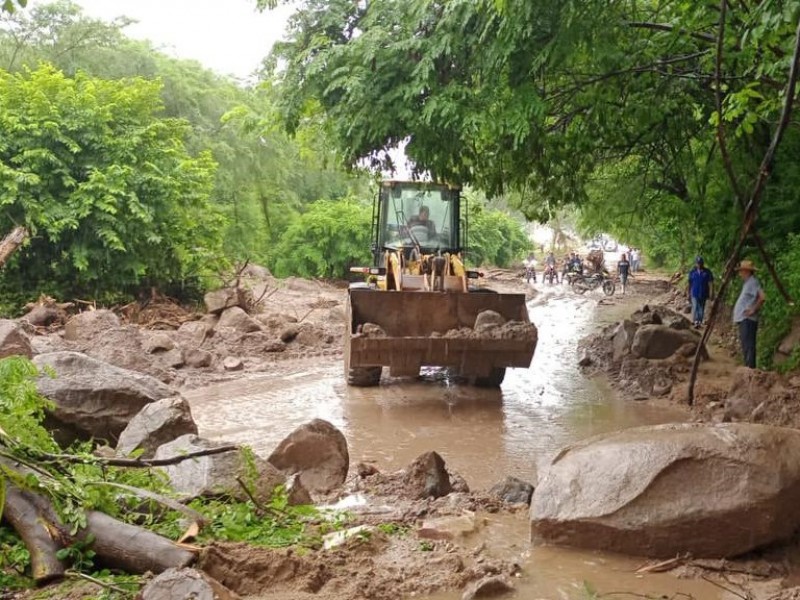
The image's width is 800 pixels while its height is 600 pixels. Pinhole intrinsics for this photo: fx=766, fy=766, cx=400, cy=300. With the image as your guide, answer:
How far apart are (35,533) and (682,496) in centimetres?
377

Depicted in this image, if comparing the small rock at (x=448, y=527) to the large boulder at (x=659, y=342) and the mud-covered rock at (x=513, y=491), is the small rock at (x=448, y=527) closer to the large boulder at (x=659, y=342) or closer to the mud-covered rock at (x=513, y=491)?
the mud-covered rock at (x=513, y=491)

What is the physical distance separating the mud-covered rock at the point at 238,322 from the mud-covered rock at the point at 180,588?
42.9ft

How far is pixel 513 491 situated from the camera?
6.27m

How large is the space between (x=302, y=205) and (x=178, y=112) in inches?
411

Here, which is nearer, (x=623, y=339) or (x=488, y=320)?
(x=488, y=320)

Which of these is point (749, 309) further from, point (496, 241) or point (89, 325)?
point (496, 241)

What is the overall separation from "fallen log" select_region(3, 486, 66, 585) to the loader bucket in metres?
→ 6.29

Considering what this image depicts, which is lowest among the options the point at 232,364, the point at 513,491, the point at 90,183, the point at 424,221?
the point at 232,364

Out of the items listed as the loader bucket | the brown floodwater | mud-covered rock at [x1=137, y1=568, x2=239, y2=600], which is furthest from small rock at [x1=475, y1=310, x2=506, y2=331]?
mud-covered rock at [x1=137, y1=568, x2=239, y2=600]

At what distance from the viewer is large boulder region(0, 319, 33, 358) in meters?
10.1

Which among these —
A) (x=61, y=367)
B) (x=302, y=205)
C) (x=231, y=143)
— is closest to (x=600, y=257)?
(x=302, y=205)

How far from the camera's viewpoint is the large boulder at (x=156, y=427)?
255 inches

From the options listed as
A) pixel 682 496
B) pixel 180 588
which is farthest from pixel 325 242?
pixel 180 588

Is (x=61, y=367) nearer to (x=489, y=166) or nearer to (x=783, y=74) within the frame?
(x=489, y=166)
